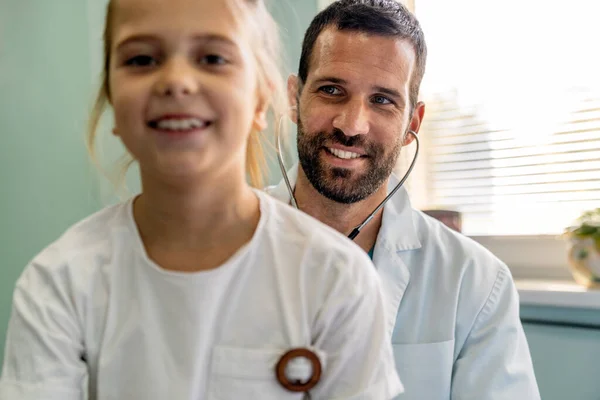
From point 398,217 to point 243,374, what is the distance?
23.9 inches

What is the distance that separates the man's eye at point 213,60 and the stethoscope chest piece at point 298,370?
317mm

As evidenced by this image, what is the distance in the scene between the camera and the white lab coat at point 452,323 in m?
1.11

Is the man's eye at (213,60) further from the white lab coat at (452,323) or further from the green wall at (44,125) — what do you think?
the green wall at (44,125)

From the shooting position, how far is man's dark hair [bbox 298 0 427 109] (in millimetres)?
1209

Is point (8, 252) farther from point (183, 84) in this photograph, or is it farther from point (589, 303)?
point (589, 303)

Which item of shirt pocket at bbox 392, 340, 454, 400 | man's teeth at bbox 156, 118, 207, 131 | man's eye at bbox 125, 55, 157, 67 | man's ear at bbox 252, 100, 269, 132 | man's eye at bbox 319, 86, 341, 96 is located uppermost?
man's eye at bbox 319, 86, 341, 96

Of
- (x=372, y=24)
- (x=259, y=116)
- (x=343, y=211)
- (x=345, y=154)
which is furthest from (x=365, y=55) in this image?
(x=259, y=116)

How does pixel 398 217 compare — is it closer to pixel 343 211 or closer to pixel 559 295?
pixel 343 211

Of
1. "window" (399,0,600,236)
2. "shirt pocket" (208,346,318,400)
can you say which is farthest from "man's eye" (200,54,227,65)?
"window" (399,0,600,236)

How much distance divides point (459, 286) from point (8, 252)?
1.09 metres

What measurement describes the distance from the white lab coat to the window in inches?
23.7

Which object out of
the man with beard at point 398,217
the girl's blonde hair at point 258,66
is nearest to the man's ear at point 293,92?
the man with beard at point 398,217

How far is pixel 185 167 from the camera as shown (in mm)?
671

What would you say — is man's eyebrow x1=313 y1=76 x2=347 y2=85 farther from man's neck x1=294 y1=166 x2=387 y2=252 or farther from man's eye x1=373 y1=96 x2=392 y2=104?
man's neck x1=294 y1=166 x2=387 y2=252
